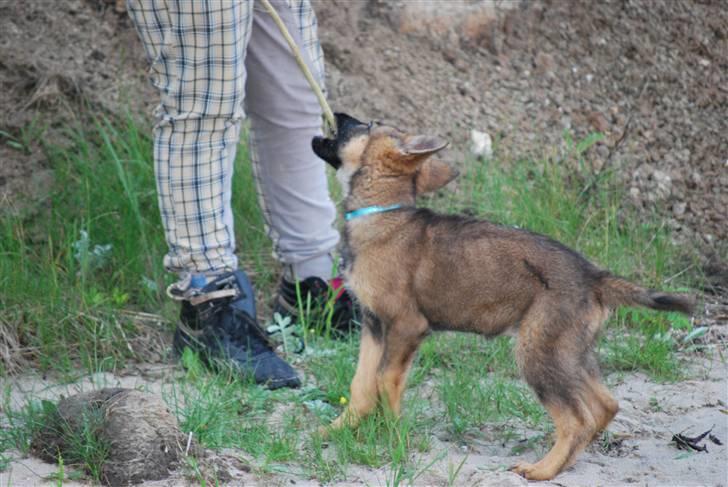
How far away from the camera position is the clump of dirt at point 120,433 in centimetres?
340

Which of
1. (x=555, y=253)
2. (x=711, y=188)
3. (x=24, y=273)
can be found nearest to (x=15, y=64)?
(x=24, y=273)

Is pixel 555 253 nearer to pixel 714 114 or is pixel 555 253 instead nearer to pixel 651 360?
pixel 651 360

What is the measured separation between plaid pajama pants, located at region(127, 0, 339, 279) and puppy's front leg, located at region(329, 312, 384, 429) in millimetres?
835

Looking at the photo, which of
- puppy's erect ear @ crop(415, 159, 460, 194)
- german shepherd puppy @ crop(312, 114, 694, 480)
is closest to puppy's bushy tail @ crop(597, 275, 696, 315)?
german shepherd puppy @ crop(312, 114, 694, 480)

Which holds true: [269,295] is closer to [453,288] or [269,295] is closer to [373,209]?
[373,209]

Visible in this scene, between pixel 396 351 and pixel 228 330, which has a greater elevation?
pixel 396 351

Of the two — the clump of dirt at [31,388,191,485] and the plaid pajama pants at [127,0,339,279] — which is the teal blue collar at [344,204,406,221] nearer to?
the plaid pajama pants at [127,0,339,279]

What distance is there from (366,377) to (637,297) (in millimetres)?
1058

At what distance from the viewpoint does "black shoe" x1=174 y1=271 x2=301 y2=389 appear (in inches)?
176

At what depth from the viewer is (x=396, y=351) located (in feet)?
12.6

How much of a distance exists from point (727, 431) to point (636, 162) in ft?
7.97

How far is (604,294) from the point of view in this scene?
11.9 feet

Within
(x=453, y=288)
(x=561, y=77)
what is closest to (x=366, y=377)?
(x=453, y=288)

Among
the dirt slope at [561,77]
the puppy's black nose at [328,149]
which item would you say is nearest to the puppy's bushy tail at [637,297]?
the puppy's black nose at [328,149]
